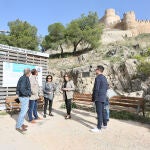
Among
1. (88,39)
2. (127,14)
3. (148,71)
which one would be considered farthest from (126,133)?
(127,14)

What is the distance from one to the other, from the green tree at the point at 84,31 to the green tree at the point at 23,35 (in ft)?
15.8


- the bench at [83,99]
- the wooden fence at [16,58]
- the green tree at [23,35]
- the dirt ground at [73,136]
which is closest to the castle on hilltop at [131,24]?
the green tree at [23,35]

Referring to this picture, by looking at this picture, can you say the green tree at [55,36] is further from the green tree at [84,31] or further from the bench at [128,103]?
the bench at [128,103]

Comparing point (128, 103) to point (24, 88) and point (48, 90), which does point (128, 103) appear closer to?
point (48, 90)

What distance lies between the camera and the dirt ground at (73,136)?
5.88 meters

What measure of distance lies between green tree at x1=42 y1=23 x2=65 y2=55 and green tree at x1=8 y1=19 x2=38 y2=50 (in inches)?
67.6

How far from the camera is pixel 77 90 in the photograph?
18.1 meters

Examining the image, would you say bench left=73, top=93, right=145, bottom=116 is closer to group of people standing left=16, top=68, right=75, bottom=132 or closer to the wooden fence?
the wooden fence

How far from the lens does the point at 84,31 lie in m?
32.1

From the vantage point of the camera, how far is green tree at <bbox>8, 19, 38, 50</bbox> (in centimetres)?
3229

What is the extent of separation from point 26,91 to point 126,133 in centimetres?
296

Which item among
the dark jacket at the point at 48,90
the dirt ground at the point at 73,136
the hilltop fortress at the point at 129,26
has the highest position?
the hilltop fortress at the point at 129,26

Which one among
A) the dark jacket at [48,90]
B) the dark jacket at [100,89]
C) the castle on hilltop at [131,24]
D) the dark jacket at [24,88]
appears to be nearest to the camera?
the dark jacket at [100,89]

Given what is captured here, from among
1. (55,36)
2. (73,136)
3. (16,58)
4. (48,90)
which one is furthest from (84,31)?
(73,136)
